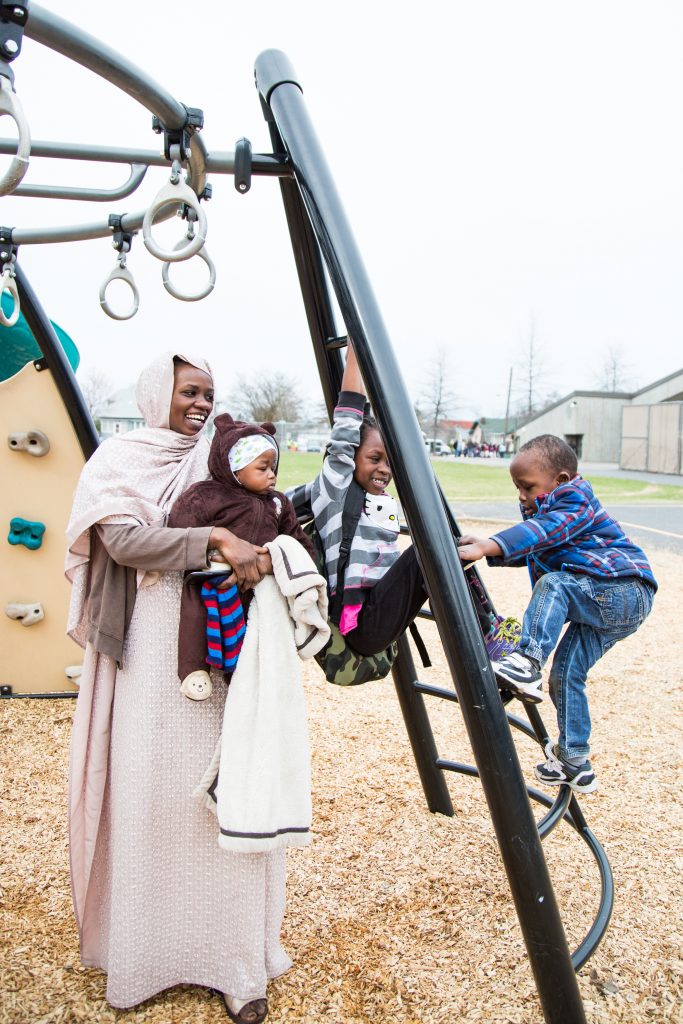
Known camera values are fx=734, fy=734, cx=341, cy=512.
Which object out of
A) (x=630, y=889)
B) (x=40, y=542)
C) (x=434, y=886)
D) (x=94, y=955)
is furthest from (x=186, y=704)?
(x=40, y=542)

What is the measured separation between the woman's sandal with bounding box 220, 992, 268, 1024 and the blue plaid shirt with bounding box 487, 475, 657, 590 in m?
1.37

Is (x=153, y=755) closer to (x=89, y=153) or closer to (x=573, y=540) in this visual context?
(x=573, y=540)

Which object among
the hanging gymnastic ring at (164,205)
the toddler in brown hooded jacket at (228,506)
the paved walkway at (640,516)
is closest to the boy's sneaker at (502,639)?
the toddler in brown hooded jacket at (228,506)

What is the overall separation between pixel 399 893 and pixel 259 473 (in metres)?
1.76

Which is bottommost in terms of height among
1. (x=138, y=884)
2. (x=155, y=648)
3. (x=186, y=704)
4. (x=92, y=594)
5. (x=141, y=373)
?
(x=138, y=884)

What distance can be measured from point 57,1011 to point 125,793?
0.67m

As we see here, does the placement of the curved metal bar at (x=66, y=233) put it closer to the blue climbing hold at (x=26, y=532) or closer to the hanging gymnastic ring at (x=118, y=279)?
the hanging gymnastic ring at (x=118, y=279)

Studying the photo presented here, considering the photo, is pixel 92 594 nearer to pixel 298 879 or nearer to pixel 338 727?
pixel 298 879

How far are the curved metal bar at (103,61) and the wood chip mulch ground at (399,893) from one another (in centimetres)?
241

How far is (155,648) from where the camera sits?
6.40ft

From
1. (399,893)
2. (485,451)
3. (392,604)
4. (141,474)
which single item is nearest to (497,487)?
(399,893)

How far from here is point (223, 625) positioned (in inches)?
71.9

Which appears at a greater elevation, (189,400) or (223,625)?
(189,400)

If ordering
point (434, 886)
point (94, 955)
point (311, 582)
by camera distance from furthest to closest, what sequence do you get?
point (434, 886) → point (94, 955) → point (311, 582)
